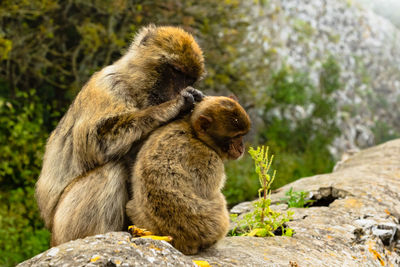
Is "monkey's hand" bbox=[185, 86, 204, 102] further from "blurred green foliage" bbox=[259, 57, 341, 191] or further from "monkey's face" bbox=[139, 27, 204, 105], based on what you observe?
"blurred green foliage" bbox=[259, 57, 341, 191]

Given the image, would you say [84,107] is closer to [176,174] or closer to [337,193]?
[176,174]

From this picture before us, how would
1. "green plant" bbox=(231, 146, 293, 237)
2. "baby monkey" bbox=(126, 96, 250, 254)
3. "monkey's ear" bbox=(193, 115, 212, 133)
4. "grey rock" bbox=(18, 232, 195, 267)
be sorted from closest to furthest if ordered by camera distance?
1. "grey rock" bbox=(18, 232, 195, 267)
2. "baby monkey" bbox=(126, 96, 250, 254)
3. "monkey's ear" bbox=(193, 115, 212, 133)
4. "green plant" bbox=(231, 146, 293, 237)

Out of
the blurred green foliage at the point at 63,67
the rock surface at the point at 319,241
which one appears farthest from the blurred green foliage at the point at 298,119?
the rock surface at the point at 319,241

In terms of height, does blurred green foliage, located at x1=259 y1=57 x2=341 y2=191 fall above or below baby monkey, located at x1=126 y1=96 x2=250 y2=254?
below

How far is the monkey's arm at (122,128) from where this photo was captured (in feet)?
11.7

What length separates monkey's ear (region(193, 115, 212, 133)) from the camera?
11.2ft

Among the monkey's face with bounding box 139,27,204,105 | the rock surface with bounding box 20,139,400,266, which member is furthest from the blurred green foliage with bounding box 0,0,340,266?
the monkey's face with bounding box 139,27,204,105

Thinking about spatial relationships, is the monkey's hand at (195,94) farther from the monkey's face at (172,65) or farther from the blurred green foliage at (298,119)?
the blurred green foliage at (298,119)

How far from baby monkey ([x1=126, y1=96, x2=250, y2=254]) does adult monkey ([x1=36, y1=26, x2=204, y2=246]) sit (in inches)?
6.8

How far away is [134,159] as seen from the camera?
Result: 3.64 meters

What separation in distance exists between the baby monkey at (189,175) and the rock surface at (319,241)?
0.68 feet

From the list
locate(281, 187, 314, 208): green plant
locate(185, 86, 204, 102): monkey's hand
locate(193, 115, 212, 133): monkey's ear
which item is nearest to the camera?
locate(193, 115, 212, 133): monkey's ear

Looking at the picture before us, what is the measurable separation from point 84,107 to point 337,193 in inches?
111

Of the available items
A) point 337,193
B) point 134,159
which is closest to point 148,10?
point 337,193
